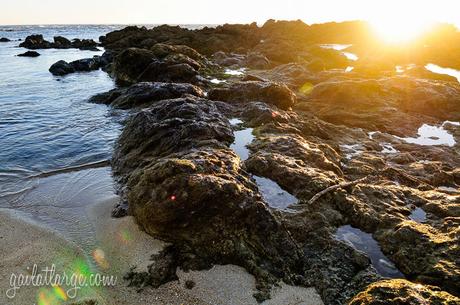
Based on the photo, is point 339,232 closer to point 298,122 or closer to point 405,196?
point 405,196

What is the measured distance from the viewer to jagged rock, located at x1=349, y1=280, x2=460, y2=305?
225 inches

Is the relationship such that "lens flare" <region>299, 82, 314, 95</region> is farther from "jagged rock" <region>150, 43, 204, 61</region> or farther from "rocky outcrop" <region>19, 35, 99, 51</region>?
"rocky outcrop" <region>19, 35, 99, 51</region>

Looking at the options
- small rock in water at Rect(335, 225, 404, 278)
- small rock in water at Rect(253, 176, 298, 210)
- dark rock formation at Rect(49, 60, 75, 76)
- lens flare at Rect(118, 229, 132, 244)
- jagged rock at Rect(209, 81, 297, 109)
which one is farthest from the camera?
dark rock formation at Rect(49, 60, 75, 76)

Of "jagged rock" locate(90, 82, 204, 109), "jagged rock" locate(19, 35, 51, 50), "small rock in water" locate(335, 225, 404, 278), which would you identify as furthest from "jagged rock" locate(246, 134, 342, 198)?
"jagged rock" locate(19, 35, 51, 50)

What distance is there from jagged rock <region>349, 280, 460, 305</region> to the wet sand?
1.49 m

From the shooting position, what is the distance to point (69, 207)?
1053cm

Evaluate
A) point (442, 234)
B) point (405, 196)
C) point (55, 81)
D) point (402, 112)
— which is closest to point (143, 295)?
point (442, 234)

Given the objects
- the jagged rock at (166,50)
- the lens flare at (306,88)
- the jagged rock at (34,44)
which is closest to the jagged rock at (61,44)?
the jagged rock at (34,44)

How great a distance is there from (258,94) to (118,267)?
647 inches

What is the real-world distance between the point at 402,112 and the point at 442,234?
15.5 m

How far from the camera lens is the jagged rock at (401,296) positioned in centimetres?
570

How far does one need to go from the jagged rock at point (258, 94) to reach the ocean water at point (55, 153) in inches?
258

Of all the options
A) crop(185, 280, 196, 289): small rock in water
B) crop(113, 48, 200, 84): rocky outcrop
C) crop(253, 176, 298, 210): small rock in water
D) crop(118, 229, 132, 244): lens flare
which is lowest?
crop(185, 280, 196, 289): small rock in water

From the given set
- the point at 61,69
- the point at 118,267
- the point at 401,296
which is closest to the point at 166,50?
the point at 61,69
